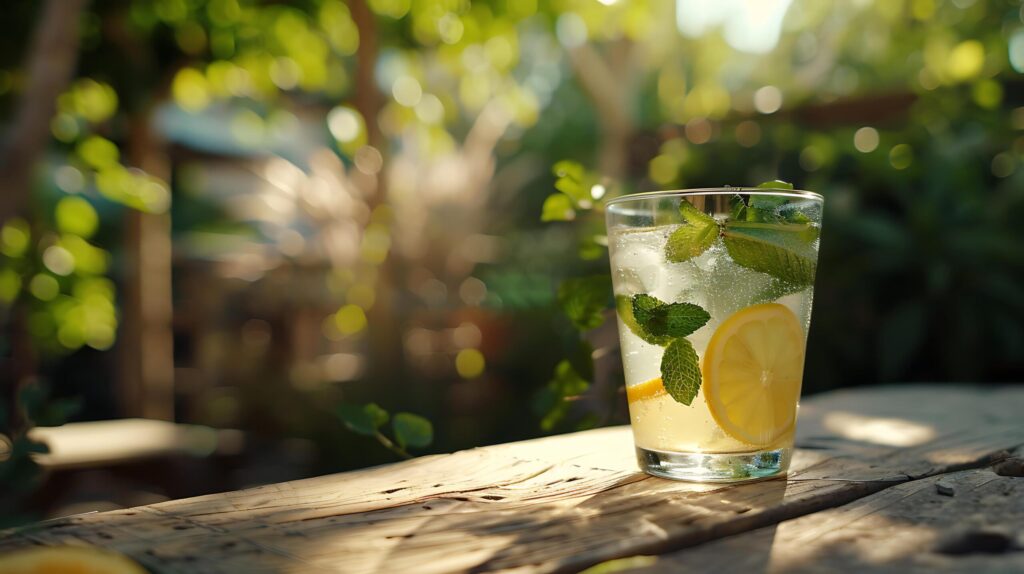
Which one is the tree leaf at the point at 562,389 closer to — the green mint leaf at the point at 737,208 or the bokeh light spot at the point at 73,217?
the green mint leaf at the point at 737,208

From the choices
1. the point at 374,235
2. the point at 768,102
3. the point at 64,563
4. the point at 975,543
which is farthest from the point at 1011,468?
the point at 768,102

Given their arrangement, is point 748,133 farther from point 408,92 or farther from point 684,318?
point 684,318

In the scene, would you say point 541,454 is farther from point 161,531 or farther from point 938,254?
point 938,254

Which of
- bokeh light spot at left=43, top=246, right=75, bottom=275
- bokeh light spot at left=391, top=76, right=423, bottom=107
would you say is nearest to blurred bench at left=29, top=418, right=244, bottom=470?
bokeh light spot at left=43, top=246, right=75, bottom=275

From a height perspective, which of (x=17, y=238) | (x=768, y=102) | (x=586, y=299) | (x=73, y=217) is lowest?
(x=586, y=299)

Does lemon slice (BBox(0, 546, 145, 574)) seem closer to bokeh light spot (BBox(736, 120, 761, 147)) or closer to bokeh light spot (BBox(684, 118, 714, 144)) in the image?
bokeh light spot (BBox(736, 120, 761, 147))

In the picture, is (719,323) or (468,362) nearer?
(719,323)

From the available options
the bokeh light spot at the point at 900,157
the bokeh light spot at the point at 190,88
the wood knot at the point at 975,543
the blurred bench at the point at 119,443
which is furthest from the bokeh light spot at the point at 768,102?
the wood knot at the point at 975,543

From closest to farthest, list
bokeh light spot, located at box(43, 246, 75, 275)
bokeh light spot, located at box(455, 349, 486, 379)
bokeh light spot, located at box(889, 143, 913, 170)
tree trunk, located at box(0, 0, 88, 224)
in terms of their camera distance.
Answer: tree trunk, located at box(0, 0, 88, 224) < bokeh light spot, located at box(43, 246, 75, 275) < bokeh light spot, located at box(889, 143, 913, 170) < bokeh light spot, located at box(455, 349, 486, 379)
